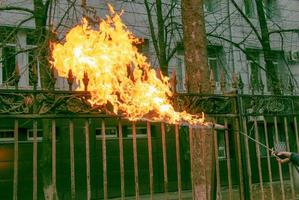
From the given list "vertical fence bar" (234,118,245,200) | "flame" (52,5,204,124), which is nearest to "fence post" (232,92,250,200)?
"vertical fence bar" (234,118,245,200)

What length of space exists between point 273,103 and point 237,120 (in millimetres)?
789

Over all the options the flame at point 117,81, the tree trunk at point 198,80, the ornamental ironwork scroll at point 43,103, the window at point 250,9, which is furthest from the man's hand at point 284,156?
the window at point 250,9

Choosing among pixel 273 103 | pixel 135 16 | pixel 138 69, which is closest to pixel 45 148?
pixel 138 69

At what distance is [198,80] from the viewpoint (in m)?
5.64

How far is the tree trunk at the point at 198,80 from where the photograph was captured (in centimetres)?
539

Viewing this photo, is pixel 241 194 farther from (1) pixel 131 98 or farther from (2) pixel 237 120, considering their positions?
(1) pixel 131 98

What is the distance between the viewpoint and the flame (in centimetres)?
499

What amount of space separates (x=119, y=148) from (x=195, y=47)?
244 centimetres

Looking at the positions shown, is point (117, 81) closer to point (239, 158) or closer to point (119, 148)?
point (239, 158)

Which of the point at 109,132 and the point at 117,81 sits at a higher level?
the point at 117,81

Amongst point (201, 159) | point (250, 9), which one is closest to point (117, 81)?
point (201, 159)

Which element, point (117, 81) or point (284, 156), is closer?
point (284, 156)

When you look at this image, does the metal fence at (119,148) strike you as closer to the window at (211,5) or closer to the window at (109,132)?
the window at (109,132)

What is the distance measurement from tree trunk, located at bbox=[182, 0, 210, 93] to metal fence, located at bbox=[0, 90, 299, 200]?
→ 0.88 ft
